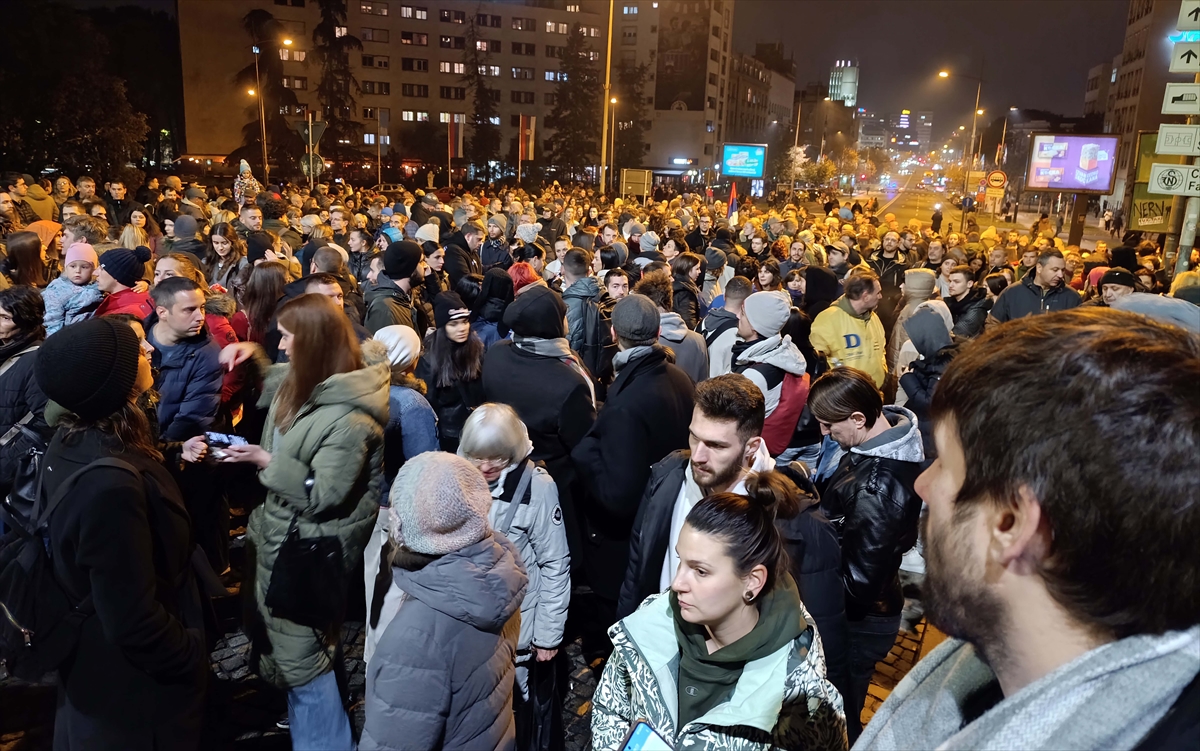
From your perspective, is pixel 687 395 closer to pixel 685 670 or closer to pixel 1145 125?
pixel 685 670

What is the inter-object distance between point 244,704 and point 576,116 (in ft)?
241

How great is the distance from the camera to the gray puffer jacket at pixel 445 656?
2564 millimetres

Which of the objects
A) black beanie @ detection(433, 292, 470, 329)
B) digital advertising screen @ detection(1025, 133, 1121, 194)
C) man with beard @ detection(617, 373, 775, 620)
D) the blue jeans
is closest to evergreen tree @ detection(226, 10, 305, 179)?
digital advertising screen @ detection(1025, 133, 1121, 194)

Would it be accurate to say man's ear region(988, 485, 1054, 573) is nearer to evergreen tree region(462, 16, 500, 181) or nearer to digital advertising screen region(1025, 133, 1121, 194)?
digital advertising screen region(1025, 133, 1121, 194)

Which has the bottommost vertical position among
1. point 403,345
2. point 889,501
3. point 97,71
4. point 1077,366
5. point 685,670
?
point 685,670

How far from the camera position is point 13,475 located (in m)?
3.62

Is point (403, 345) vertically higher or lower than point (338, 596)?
higher

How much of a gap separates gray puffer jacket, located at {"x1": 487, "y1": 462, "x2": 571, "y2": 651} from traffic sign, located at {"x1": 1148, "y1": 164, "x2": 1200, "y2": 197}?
8.84m

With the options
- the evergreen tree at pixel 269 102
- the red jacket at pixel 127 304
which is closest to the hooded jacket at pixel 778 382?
the red jacket at pixel 127 304

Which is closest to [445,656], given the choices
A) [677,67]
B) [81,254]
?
[81,254]

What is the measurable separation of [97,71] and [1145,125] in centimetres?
5716

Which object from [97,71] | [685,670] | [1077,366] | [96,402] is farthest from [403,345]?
[97,71]

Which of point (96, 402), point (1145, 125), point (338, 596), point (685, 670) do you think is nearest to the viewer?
point (685, 670)

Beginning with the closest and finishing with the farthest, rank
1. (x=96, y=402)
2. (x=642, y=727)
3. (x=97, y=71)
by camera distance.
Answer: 1. (x=642, y=727)
2. (x=96, y=402)
3. (x=97, y=71)
